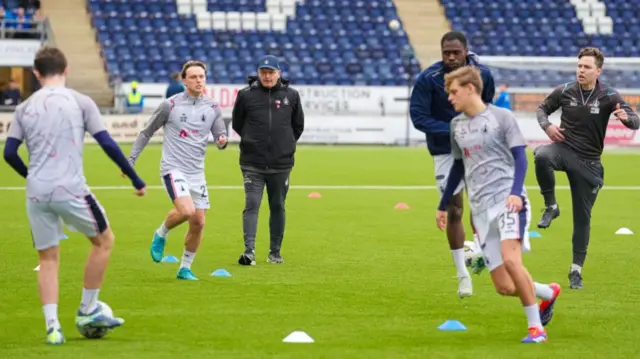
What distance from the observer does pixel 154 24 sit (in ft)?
154

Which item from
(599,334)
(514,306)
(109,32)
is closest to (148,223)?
(514,306)

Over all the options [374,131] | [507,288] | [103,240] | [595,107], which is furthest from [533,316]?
[374,131]

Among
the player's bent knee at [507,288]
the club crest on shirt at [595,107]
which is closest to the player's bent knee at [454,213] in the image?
the club crest on shirt at [595,107]

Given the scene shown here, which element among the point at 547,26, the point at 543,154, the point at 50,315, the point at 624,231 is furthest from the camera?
the point at 547,26

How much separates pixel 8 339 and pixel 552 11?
44481 mm

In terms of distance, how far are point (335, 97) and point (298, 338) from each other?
32.7 m

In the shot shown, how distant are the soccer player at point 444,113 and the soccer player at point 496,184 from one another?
1.73 meters

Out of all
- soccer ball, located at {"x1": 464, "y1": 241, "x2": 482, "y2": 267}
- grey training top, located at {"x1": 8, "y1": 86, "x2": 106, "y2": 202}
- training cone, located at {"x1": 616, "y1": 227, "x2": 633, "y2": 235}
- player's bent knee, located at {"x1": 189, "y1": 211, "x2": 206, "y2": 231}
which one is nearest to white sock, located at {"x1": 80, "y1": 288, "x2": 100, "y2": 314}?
grey training top, located at {"x1": 8, "y1": 86, "x2": 106, "y2": 202}

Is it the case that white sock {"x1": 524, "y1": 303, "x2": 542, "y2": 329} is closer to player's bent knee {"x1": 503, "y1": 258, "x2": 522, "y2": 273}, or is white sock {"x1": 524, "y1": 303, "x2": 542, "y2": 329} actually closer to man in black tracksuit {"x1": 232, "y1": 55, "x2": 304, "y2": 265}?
player's bent knee {"x1": 503, "y1": 258, "x2": 522, "y2": 273}

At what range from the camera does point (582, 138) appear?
12.1 m

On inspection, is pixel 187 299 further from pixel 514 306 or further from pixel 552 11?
pixel 552 11

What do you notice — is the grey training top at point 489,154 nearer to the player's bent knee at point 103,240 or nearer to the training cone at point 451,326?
the training cone at point 451,326

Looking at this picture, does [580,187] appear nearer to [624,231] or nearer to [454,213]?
[454,213]

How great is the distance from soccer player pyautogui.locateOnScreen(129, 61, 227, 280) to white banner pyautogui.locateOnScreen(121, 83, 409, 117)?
27.6m
